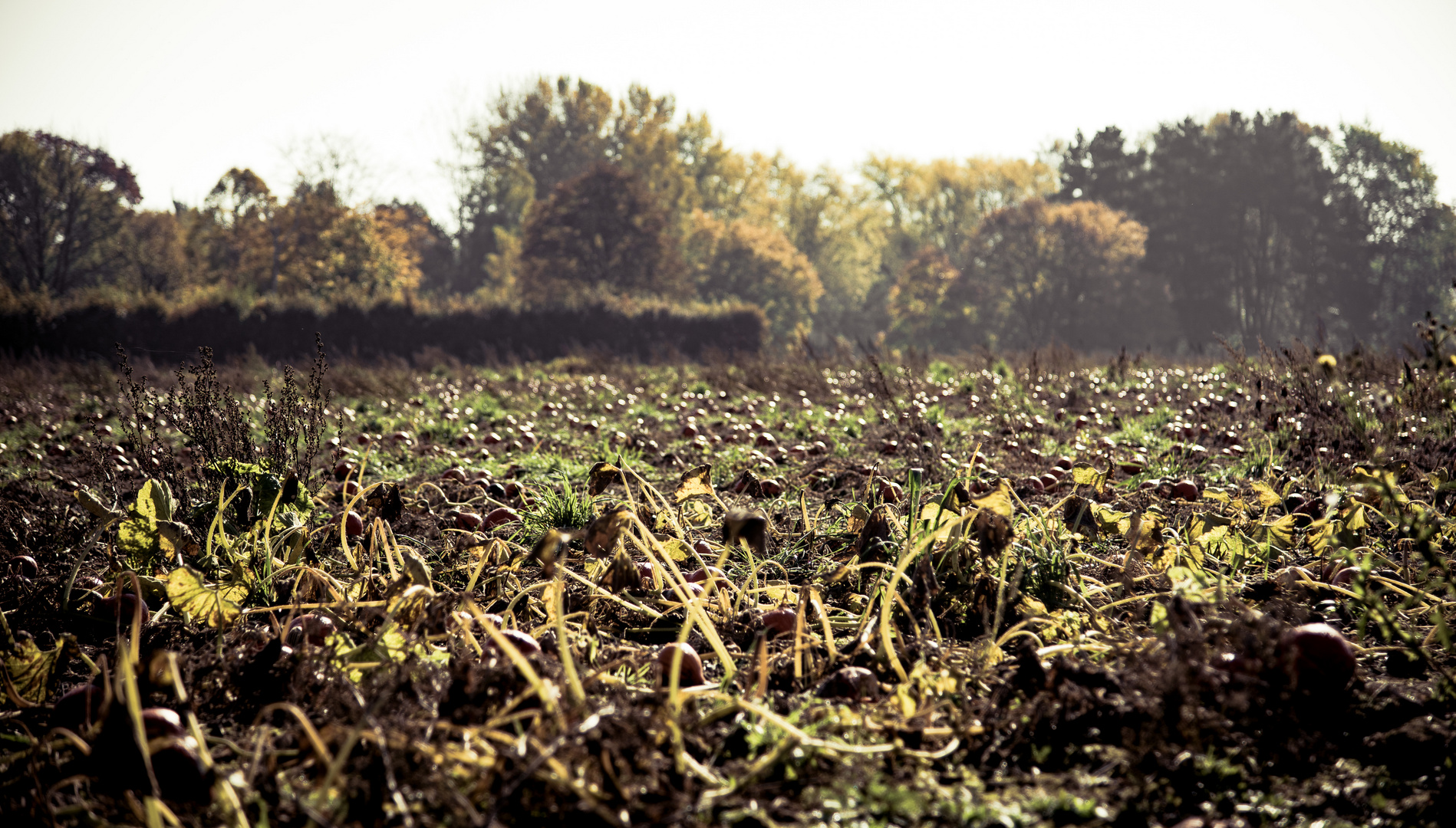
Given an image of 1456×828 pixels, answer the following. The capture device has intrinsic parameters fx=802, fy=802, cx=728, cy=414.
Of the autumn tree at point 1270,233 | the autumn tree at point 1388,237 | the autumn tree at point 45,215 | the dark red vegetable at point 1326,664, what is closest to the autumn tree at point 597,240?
the autumn tree at point 45,215

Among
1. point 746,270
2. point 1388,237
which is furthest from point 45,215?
point 1388,237

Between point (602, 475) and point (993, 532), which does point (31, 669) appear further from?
point (993, 532)

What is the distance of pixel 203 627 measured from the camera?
2.19 m

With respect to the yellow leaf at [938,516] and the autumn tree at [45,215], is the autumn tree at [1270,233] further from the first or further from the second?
the autumn tree at [45,215]

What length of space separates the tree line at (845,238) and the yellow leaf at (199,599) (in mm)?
28413

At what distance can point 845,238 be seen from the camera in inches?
2013

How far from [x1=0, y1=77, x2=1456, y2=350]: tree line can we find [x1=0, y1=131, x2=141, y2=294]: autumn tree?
2402 mm

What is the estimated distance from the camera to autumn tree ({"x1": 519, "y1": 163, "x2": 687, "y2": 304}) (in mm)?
30734

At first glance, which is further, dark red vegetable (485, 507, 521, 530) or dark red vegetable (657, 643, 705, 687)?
dark red vegetable (485, 507, 521, 530)

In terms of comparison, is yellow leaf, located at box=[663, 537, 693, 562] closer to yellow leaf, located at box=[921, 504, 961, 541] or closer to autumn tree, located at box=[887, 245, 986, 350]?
yellow leaf, located at box=[921, 504, 961, 541]

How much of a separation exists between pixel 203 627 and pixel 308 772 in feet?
3.53

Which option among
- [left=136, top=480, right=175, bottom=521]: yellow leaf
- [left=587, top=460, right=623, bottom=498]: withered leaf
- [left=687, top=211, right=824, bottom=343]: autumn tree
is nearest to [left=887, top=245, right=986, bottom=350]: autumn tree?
[left=687, top=211, right=824, bottom=343]: autumn tree

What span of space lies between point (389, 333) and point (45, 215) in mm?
15245

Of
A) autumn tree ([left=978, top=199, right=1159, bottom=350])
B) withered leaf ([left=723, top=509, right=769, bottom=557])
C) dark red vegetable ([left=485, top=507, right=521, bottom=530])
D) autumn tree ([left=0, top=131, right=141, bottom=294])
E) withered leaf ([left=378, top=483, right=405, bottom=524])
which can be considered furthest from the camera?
autumn tree ([left=978, top=199, right=1159, bottom=350])
